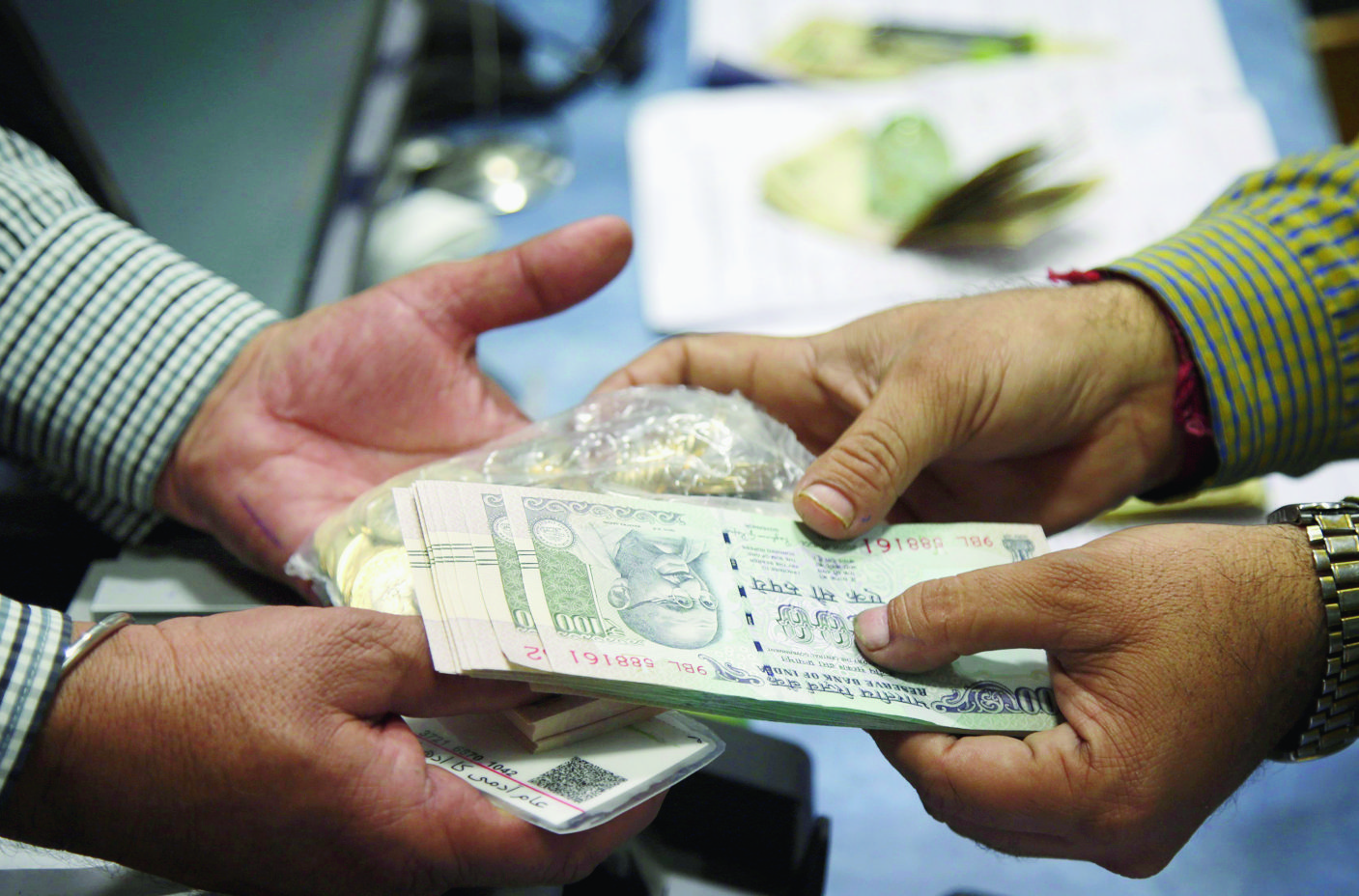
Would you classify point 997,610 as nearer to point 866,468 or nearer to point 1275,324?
point 866,468

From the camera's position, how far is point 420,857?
504mm

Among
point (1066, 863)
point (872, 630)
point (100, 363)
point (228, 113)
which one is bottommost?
point (1066, 863)

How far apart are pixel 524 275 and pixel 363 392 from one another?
0.18m

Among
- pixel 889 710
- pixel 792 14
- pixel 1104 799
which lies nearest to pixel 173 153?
pixel 889 710

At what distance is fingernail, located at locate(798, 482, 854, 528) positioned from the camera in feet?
2.11

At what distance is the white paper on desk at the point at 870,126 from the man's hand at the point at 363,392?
33 centimetres

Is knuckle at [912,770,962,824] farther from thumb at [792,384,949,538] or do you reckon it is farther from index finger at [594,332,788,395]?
index finger at [594,332,788,395]

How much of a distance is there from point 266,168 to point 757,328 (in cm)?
57

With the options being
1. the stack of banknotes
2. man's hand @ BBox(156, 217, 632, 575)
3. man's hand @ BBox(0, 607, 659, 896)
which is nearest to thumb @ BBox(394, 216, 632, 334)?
man's hand @ BBox(156, 217, 632, 575)

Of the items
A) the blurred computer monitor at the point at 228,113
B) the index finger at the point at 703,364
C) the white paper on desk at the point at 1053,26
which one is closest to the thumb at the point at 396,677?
the index finger at the point at 703,364

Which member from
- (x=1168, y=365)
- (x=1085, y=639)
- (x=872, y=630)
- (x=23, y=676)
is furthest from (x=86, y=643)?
(x=1168, y=365)

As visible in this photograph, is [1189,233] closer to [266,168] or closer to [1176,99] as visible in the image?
[1176,99]

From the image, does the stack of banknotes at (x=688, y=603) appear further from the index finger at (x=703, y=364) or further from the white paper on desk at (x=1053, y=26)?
the white paper on desk at (x=1053, y=26)

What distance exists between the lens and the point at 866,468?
2.11ft
